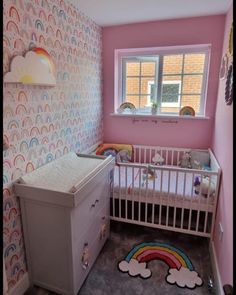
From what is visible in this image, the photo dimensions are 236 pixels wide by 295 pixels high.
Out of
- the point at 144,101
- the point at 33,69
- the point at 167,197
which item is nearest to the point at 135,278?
the point at 167,197

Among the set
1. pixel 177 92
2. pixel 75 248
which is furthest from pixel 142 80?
pixel 75 248

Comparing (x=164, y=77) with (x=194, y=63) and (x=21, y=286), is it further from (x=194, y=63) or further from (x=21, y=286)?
(x=21, y=286)

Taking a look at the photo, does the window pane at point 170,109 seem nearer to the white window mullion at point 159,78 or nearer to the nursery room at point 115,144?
the nursery room at point 115,144

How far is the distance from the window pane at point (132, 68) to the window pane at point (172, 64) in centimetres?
37

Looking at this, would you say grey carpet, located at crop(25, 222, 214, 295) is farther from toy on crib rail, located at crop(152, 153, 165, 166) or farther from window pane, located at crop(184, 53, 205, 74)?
window pane, located at crop(184, 53, 205, 74)

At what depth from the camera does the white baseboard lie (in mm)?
1573

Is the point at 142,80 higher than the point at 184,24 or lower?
lower

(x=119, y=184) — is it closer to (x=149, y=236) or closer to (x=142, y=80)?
(x=149, y=236)

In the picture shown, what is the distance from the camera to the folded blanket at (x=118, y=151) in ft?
9.65

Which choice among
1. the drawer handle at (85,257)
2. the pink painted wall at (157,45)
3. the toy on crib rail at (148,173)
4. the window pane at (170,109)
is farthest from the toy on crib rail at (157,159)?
the drawer handle at (85,257)

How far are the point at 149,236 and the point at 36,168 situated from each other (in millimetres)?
1363

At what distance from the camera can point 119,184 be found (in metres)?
2.32

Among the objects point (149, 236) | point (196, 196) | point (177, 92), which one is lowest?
point (149, 236)

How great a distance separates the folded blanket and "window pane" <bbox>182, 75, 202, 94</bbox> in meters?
1.07
